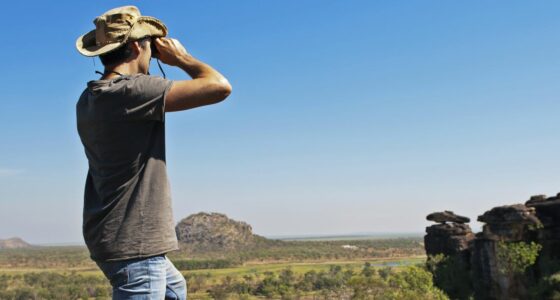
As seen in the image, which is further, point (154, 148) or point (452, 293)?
point (452, 293)

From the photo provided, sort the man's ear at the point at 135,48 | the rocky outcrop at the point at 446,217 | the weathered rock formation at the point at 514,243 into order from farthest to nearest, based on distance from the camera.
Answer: the rocky outcrop at the point at 446,217
the weathered rock formation at the point at 514,243
the man's ear at the point at 135,48

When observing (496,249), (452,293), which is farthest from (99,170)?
(452,293)

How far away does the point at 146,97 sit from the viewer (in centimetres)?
185

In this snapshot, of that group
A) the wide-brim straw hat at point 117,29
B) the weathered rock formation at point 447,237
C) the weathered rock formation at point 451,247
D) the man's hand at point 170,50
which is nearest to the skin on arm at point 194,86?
the man's hand at point 170,50

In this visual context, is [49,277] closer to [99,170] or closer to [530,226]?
[530,226]

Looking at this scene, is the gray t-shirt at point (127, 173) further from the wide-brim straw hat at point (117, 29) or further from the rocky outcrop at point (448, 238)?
the rocky outcrop at point (448, 238)

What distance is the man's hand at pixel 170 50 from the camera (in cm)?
210

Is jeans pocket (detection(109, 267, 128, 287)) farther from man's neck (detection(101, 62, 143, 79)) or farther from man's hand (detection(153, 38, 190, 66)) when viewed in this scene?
man's hand (detection(153, 38, 190, 66))

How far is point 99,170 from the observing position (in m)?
1.92

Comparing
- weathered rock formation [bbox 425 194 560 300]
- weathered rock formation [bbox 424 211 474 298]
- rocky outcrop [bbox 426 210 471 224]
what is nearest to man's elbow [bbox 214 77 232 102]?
weathered rock formation [bbox 425 194 560 300]

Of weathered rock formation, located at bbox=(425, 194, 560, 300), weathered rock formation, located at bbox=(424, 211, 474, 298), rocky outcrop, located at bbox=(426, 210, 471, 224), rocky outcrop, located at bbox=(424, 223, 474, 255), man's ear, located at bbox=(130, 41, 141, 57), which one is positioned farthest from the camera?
rocky outcrop, located at bbox=(426, 210, 471, 224)

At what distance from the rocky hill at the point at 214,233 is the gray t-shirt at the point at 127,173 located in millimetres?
130896

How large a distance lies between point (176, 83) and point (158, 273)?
669mm

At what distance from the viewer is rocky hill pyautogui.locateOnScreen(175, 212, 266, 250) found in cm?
13288
